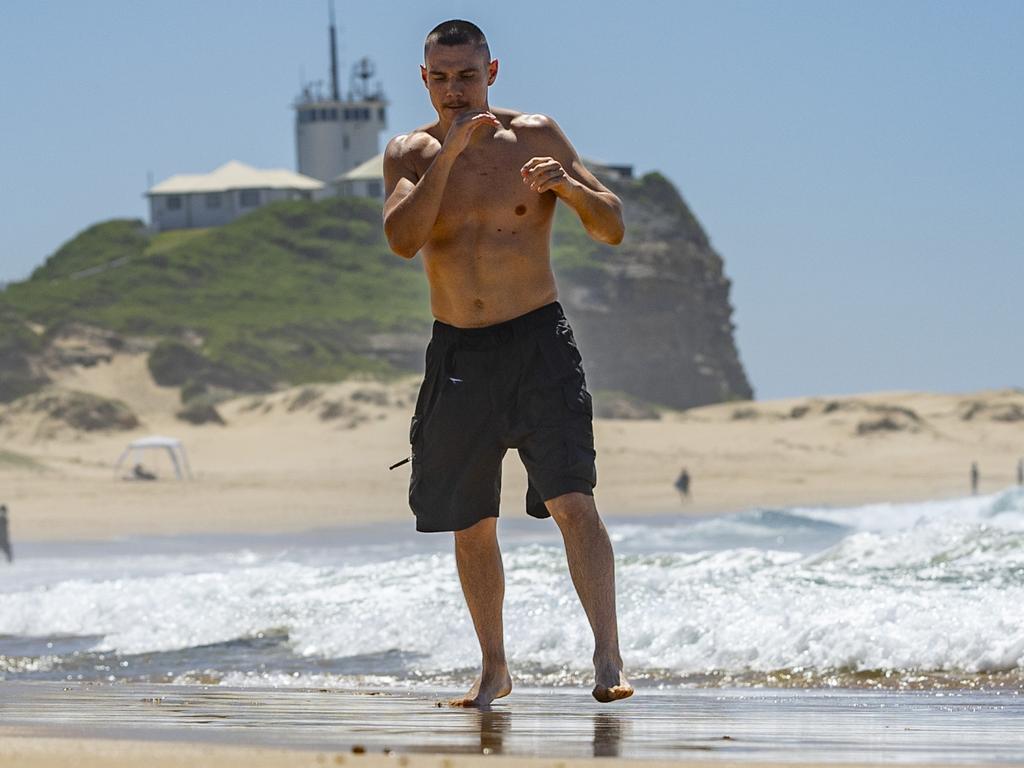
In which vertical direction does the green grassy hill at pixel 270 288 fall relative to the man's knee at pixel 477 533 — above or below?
above

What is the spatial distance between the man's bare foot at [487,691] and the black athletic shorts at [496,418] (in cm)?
44

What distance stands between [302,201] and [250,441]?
124ft

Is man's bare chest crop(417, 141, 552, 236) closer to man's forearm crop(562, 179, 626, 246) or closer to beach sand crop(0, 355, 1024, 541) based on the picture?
man's forearm crop(562, 179, 626, 246)

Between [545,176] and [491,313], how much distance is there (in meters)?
0.44

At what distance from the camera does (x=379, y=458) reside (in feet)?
127

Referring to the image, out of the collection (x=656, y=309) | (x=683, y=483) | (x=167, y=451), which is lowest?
(x=683, y=483)

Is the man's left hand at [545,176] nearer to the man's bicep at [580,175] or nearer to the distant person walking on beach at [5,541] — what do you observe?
the man's bicep at [580,175]

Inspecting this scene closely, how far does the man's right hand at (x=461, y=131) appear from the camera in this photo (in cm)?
468

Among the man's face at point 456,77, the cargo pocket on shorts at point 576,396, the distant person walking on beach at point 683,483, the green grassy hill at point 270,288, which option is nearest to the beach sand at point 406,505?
the distant person walking on beach at point 683,483

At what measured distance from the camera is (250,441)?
4141 cm

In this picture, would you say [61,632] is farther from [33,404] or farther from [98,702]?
[33,404]

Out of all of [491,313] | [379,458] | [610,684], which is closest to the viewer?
[610,684]

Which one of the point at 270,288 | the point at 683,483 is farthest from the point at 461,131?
the point at 270,288

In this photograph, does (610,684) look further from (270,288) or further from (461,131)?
(270,288)
